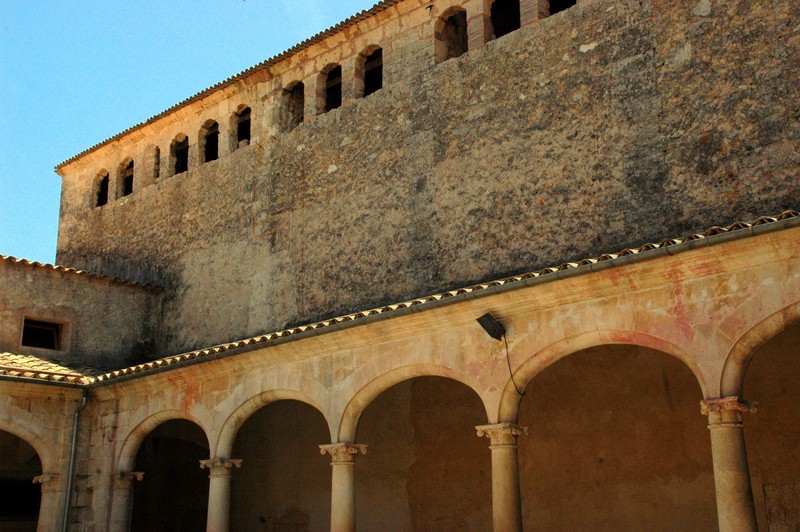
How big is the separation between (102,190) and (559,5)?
1183 centimetres

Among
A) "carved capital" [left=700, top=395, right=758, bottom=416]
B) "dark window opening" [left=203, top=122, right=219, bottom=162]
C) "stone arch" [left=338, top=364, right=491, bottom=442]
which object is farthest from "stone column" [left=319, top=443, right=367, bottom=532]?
"dark window opening" [left=203, top=122, right=219, bottom=162]

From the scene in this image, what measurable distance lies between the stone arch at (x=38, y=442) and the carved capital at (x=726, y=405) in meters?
10.6

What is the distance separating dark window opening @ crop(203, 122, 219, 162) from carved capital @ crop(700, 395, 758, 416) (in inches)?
529

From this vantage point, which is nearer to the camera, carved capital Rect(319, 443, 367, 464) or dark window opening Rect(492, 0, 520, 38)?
carved capital Rect(319, 443, 367, 464)

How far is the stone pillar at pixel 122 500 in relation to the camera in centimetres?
1552

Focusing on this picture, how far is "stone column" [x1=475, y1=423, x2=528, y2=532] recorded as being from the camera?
10.8 metres

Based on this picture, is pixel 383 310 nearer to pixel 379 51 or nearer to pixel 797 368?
pixel 797 368

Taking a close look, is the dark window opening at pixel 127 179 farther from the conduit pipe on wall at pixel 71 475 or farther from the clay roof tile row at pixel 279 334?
the conduit pipe on wall at pixel 71 475

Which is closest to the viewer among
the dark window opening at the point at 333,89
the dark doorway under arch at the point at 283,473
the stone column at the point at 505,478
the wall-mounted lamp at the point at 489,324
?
the stone column at the point at 505,478

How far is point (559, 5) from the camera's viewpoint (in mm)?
16156

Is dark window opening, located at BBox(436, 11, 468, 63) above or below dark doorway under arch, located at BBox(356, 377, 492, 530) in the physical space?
above

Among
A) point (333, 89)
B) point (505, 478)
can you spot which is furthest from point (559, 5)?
point (505, 478)

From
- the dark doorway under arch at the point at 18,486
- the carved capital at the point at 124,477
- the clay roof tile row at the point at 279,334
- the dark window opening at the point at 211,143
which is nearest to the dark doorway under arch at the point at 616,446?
the clay roof tile row at the point at 279,334

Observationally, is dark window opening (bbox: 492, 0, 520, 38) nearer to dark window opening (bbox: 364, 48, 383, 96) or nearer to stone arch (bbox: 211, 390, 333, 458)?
dark window opening (bbox: 364, 48, 383, 96)
